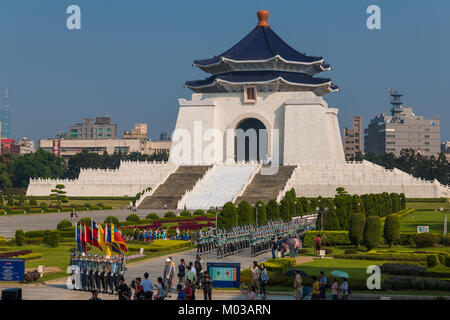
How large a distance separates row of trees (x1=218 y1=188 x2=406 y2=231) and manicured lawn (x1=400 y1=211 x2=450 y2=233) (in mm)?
1898

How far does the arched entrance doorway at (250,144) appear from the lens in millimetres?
78375

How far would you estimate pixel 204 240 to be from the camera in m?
29.6

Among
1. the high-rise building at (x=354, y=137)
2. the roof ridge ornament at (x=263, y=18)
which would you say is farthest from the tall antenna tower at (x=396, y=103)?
the roof ridge ornament at (x=263, y=18)

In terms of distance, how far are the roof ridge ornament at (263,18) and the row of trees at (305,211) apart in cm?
4030

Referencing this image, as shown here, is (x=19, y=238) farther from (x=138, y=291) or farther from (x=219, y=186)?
(x=219, y=186)

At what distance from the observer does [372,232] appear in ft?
97.7

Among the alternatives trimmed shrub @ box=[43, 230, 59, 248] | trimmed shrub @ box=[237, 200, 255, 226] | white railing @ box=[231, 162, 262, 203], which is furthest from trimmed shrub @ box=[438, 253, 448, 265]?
white railing @ box=[231, 162, 262, 203]

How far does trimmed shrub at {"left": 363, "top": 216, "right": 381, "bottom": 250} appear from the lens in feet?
97.7

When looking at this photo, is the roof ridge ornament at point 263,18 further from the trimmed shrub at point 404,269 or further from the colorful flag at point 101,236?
the colorful flag at point 101,236

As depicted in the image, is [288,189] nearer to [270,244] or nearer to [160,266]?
[270,244]

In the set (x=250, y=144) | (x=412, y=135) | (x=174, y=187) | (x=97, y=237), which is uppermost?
(x=412, y=135)

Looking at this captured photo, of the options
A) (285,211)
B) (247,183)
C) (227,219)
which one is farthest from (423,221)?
(247,183)

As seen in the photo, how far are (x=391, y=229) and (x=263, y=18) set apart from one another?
55.9 metres
